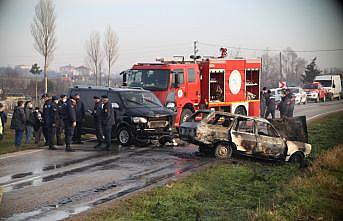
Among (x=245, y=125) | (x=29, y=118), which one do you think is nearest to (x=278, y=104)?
(x=245, y=125)

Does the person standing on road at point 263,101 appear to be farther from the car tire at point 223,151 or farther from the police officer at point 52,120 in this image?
the police officer at point 52,120

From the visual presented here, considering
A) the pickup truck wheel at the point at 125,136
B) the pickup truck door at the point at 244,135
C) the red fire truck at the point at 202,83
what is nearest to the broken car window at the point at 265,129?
the pickup truck door at the point at 244,135

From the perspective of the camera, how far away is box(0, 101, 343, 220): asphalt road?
7.27m

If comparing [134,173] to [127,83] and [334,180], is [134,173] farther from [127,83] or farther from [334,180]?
[127,83]

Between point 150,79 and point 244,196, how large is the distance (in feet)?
28.7

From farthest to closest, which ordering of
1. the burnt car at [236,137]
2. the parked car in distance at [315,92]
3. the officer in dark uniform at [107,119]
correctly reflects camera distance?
the parked car in distance at [315,92]
the officer in dark uniform at [107,119]
the burnt car at [236,137]

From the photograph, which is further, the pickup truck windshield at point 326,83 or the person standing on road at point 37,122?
the pickup truck windshield at point 326,83

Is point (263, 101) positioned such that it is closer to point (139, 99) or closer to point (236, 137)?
point (139, 99)

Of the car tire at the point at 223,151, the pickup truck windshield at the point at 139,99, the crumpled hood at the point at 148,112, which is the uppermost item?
the pickup truck windshield at the point at 139,99

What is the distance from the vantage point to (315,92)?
3972 centimetres

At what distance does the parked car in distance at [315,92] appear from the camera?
39487mm

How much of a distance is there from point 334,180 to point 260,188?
2322mm

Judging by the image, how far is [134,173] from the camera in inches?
395

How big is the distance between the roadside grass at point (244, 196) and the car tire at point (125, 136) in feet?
12.2
